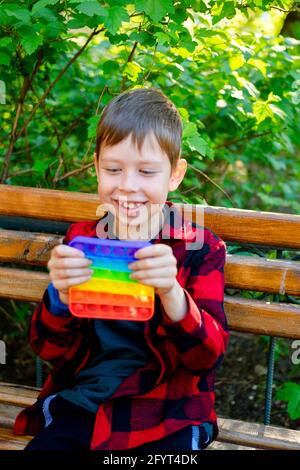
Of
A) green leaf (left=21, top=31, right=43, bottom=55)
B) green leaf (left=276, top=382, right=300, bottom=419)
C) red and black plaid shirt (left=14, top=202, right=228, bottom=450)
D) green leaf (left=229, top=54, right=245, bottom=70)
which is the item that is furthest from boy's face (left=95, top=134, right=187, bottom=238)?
Answer: green leaf (left=229, top=54, right=245, bottom=70)

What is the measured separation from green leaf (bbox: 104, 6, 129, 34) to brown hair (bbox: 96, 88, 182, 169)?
303mm

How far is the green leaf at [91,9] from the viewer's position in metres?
2.22

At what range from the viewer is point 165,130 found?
2018 mm

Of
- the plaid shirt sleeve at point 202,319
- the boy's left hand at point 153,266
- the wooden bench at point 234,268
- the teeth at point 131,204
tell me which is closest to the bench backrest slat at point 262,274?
the wooden bench at point 234,268

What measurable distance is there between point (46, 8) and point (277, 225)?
3.66 feet

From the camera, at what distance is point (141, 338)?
2.08 meters

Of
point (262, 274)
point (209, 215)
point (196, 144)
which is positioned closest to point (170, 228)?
point (209, 215)

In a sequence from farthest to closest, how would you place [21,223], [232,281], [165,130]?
[21,223], [232,281], [165,130]

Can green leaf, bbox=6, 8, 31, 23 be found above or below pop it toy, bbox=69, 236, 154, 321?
above

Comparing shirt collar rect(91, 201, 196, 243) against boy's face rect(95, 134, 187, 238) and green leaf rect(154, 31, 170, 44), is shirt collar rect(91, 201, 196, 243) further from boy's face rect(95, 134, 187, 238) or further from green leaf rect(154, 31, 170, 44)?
green leaf rect(154, 31, 170, 44)

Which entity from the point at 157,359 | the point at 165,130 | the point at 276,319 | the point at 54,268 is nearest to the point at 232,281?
the point at 276,319

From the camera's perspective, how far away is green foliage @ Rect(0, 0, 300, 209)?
2.51 metres

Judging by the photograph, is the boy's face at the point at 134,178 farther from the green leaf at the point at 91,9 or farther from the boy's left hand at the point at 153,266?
the green leaf at the point at 91,9

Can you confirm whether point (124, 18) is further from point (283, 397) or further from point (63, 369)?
point (283, 397)
